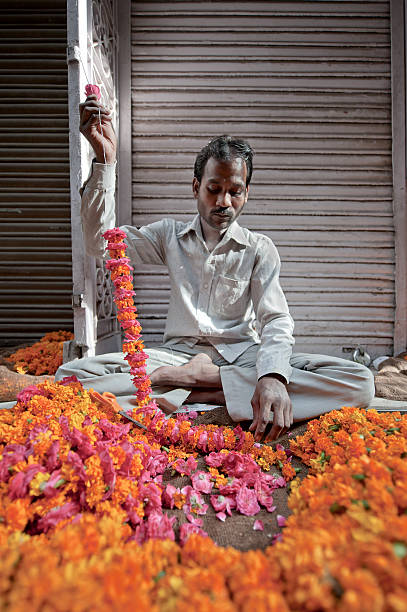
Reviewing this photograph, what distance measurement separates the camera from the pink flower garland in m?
1.92

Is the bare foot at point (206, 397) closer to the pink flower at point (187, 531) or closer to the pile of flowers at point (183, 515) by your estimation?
the pile of flowers at point (183, 515)

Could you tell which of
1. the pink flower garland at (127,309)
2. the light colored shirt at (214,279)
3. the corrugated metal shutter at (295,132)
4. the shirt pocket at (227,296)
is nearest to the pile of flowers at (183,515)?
the pink flower garland at (127,309)

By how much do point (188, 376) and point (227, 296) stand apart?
67cm

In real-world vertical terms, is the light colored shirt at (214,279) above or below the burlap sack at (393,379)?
above

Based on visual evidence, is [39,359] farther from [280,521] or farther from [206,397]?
[280,521]

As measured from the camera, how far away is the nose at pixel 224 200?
2433 mm

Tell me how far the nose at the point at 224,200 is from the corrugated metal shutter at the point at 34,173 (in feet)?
9.43

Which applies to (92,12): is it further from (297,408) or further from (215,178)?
(297,408)

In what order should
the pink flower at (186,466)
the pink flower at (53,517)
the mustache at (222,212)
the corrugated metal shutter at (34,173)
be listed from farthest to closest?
the corrugated metal shutter at (34,173) → the mustache at (222,212) → the pink flower at (186,466) → the pink flower at (53,517)

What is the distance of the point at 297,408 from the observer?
7.20 feet

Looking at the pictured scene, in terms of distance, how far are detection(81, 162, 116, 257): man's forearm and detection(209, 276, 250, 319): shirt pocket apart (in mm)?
838

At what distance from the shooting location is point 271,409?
6.52 feet

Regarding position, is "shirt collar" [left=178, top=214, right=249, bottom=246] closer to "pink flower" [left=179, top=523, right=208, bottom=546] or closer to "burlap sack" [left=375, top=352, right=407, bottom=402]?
"burlap sack" [left=375, top=352, right=407, bottom=402]

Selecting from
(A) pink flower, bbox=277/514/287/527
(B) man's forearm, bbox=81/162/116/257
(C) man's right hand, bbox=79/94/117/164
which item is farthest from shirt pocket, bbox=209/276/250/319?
(A) pink flower, bbox=277/514/287/527
